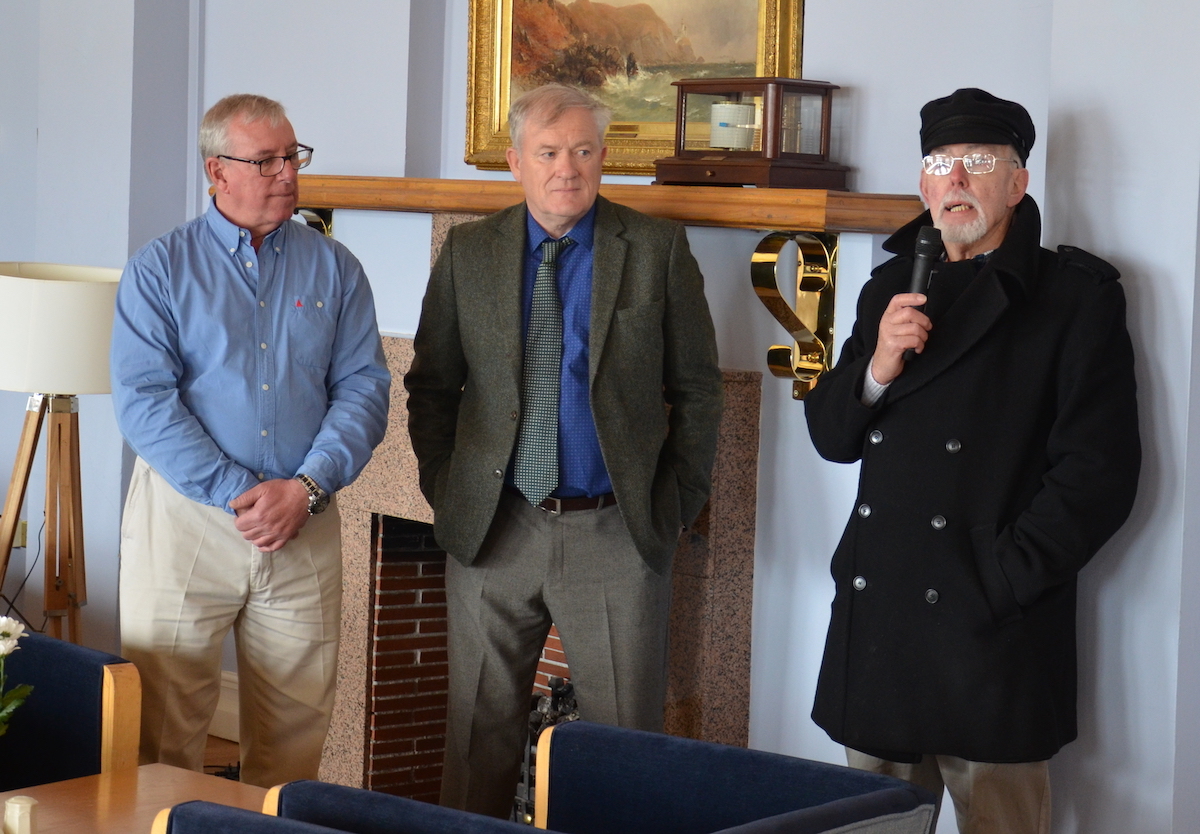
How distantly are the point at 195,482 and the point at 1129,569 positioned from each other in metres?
1.60

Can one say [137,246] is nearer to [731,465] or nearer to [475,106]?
[475,106]

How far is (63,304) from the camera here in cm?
360

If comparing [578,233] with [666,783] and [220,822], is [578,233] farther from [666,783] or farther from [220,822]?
[220,822]

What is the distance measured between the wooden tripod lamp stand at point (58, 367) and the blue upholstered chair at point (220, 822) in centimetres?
237

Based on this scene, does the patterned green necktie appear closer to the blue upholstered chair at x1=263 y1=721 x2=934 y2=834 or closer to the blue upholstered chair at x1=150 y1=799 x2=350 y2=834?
the blue upholstered chair at x1=263 y1=721 x2=934 y2=834

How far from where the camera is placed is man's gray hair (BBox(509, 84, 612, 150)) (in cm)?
272

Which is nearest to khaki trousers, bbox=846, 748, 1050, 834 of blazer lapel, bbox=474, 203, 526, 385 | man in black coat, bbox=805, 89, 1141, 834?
man in black coat, bbox=805, 89, 1141, 834

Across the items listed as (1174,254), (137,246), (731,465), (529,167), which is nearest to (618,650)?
(731,465)

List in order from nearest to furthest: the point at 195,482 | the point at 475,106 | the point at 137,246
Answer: the point at 195,482
the point at 475,106
the point at 137,246

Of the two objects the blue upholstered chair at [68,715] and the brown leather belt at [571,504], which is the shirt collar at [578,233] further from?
the blue upholstered chair at [68,715]

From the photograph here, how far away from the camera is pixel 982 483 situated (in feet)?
7.39

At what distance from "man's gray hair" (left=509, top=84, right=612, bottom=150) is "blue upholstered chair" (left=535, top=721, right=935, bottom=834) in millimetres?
1255

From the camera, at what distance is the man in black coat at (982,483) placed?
2.21 meters

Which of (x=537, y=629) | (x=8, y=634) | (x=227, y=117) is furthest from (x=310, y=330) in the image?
(x=8, y=634)
